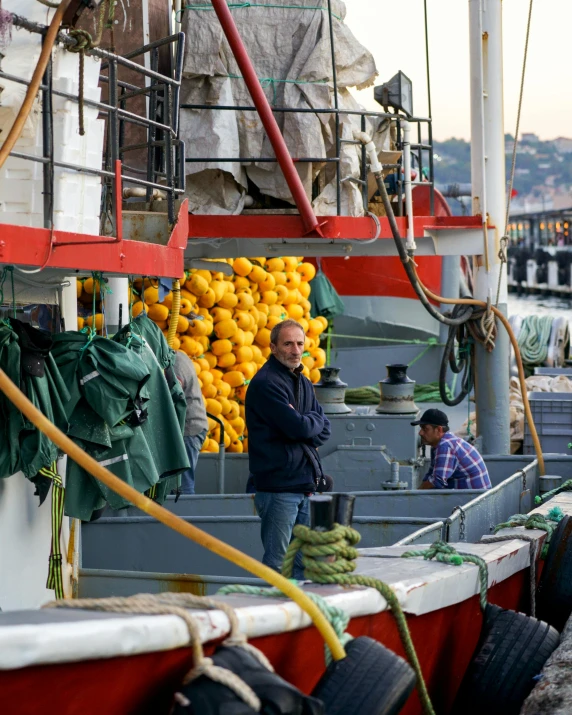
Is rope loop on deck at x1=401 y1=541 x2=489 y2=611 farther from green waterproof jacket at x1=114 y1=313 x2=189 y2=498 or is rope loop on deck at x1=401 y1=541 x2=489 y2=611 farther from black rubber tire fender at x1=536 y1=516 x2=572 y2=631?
green waterproof jacket at x1=114 y1=313 x2=189 y2=498

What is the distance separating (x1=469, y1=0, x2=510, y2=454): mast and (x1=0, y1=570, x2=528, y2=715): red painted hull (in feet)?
20.7

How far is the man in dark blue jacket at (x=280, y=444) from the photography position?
665 cm

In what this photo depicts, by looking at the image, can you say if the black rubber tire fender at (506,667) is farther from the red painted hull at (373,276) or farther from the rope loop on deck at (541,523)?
the red painted hull at (373,276)

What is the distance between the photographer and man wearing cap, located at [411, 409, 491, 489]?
864 centimetres

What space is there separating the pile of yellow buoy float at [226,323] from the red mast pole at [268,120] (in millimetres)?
2019

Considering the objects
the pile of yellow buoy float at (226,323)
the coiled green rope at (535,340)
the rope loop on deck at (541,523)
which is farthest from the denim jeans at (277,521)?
the coiled green rope at (535,340)

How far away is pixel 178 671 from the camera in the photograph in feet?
10.9

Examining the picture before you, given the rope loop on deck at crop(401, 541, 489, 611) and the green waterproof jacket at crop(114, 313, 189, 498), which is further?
the green waterproof jacket at crop(114, 313, 189, 498)

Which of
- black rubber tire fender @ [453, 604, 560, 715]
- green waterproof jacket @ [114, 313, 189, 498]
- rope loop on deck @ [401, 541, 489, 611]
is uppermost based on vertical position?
green waterproof jacket @ [114, 313, 189, 498]

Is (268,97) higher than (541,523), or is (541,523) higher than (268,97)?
(268,97)

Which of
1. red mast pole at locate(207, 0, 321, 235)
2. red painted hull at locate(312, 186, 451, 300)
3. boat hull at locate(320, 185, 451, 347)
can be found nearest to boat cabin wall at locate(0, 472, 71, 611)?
red mast pole at locate(207, 0, 321, 235)

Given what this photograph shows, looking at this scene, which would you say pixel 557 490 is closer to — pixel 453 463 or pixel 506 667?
pixel 453 463

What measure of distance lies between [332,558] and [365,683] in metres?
0.55

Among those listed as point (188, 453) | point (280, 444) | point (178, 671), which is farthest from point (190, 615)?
point (188, 453)
